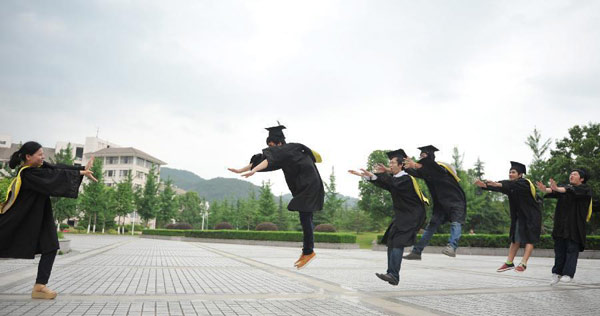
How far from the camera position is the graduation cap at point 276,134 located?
21.8ft

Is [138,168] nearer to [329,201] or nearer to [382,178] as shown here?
[329,201]

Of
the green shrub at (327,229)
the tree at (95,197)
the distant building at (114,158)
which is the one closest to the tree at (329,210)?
the green shrub at (327,229)

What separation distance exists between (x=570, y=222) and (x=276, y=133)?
19.1ft

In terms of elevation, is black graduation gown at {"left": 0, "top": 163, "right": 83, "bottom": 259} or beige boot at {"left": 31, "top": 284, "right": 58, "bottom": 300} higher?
black graduation gown at {"left": 0, "top": 163, "right": 83, "bottom": 259}

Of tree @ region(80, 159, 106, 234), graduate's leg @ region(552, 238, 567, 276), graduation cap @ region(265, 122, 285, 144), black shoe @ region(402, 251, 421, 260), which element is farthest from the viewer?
tree @ region(80, 159, 106, 234)

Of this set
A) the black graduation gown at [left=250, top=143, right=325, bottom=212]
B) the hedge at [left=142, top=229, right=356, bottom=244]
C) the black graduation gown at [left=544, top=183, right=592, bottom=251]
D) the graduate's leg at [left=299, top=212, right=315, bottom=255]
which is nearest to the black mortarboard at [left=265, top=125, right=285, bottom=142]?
the black graduation gown at [left=250, top=143, right=325, bottom=212]

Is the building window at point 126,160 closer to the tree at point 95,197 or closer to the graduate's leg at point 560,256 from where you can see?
the tree at point 95,197

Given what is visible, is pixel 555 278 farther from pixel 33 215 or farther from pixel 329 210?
pixel 329 210

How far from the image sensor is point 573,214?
771 cm

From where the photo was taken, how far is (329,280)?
7.63m

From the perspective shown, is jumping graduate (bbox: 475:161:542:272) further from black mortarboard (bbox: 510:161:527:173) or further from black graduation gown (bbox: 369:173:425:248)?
black graduation gown (bbox: 369:173:425:248)

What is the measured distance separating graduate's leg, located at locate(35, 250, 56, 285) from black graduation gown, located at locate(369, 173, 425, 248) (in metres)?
4.54

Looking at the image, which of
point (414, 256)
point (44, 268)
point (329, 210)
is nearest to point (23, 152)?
point (44, 268)

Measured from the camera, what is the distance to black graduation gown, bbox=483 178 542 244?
8172 millimetres
